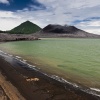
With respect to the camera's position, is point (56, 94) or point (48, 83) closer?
point (56, 94)

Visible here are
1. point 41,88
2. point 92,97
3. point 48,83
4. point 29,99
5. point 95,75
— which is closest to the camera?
point 29,99

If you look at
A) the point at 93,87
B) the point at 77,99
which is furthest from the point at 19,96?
the point at 93,87

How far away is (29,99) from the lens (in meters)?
11.3

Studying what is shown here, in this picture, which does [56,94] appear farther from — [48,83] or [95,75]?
[95,75]

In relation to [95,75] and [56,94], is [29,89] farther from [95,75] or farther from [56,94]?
[95,75]

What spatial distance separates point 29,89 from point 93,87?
457cm

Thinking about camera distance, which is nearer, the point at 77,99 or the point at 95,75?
the point at 77,99

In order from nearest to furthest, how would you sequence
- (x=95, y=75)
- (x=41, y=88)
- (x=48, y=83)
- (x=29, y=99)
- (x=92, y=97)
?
(x=29, y=99)
(x=92, y=97)
(x=41, y=88)
(x=48, y=83)
(x=95, y=75)

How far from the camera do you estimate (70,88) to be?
13828mm

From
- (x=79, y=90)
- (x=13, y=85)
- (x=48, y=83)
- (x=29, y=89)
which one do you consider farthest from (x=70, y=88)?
(x=13, y=85)

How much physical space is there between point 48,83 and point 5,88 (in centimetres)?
325

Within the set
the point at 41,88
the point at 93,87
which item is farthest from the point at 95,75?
the point at 41,88

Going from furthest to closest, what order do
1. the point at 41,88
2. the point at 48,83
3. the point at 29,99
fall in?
the point at 48,83
the point at 41,88
the point at 29,99

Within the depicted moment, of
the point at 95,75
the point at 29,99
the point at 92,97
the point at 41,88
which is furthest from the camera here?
the point at 95,75
